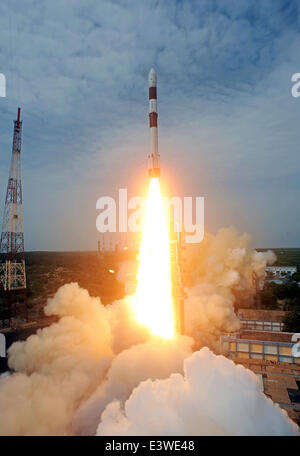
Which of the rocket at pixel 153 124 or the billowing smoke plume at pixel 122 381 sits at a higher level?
the rocket at pixel 153 124

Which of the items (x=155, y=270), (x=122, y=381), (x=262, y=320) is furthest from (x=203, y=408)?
(x=262, y=320)

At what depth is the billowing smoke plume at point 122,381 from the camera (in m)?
13.4

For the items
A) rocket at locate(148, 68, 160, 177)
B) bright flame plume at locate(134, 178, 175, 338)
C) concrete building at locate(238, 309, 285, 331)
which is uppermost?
rocket at locate(148, 68, 160, 177)

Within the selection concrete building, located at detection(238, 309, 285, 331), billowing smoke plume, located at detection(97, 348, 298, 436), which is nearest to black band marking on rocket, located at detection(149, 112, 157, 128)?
billowing smoke plume, located at detection(97, 348, 298, 436)

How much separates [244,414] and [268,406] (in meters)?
1.33

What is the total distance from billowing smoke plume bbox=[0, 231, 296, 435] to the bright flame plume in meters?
2.08

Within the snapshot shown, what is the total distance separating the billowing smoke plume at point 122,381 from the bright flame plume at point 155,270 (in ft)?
6.84

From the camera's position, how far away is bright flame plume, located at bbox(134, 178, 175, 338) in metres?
26.9

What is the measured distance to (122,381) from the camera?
19.2m

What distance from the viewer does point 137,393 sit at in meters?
14.3

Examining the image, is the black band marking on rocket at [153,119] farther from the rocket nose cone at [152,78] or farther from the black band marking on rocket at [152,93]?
the rocket nose cone at [152,78]

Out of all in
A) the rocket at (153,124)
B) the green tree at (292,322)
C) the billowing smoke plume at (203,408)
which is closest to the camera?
the billowing smoke plume at (203,408)

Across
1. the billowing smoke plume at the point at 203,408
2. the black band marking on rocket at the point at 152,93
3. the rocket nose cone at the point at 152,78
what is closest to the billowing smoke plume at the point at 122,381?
the billowing smoke plume at the point at 203,408

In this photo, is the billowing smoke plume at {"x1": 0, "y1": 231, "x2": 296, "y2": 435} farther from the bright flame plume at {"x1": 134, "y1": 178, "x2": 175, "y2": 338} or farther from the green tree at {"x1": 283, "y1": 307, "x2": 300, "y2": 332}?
the green tree at {"x1": 283, "y1": 307, "x2": 300, "y2": 332}
